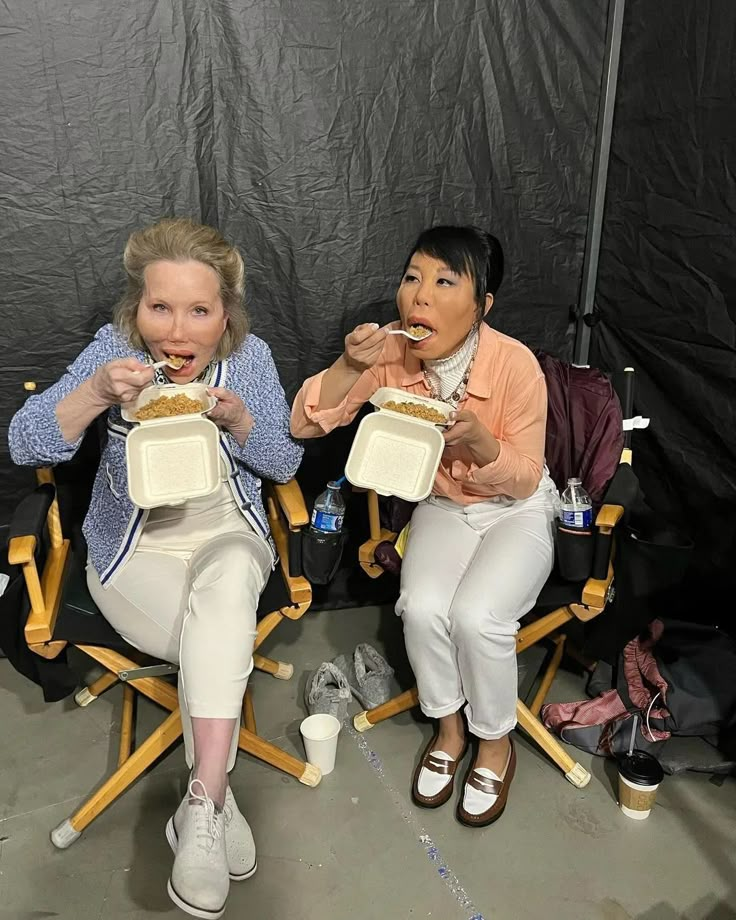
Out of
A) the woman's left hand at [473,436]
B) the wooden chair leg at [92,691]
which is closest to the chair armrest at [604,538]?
the woman's left hand at [473,436]

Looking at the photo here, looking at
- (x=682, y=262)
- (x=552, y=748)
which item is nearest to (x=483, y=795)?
(x=552, y=748)

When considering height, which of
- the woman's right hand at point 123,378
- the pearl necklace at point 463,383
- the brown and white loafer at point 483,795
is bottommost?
A: the brown and white loafer at point 483,795

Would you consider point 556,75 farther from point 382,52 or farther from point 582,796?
point 582,796

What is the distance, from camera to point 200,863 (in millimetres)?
1541

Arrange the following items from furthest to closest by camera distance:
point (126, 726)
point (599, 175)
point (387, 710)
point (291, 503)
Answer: point (599, 175)
point (387, 710)
point (126, 726)
point (291, 503)

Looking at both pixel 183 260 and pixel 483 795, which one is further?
pixel 483 795

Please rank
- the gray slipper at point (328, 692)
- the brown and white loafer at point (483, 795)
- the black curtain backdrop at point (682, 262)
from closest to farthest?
1. the brown and white loafer at point (483, 795)
2. the black curtain backdrop at point (682, 262)
3. the gray slipper at point (328, 692)

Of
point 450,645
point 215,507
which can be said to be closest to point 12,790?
point 215,507

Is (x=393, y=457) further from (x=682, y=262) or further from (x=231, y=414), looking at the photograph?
(x=682, y=262)

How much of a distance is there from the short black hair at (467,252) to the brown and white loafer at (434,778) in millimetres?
1170

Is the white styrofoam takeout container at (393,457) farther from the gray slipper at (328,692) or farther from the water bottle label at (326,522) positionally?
the gray slipper at (328,692)

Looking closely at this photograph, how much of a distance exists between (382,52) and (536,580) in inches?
61.1

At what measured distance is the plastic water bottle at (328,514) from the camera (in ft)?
6.45

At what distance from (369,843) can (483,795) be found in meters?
0.31
